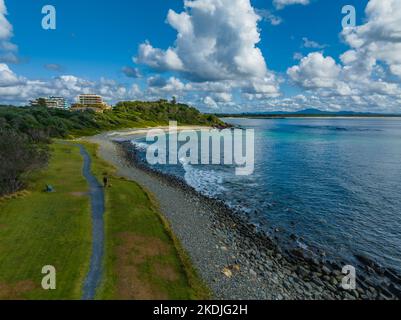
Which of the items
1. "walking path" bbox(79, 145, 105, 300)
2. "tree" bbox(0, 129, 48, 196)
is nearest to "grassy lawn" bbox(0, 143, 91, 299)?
"walking path" bbox(79, 145, 105, 300)

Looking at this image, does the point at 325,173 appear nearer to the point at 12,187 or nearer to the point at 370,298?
the point at 370,298

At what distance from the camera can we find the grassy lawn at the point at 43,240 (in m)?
20.0

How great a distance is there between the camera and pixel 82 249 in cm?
2500

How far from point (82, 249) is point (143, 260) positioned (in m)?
5.37

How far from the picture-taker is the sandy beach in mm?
22188

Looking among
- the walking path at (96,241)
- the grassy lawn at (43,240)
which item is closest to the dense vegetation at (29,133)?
the grassy lawn at (43,240)

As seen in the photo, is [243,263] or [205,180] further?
[205,180]

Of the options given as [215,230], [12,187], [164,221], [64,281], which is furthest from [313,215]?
[12,187]

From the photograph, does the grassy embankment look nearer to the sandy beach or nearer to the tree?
the sandy beach

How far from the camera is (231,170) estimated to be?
68500 mm

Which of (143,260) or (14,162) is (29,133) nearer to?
(14,162)
